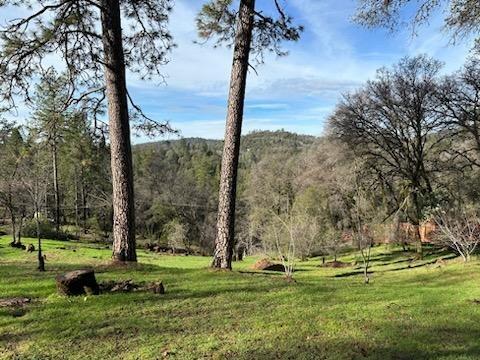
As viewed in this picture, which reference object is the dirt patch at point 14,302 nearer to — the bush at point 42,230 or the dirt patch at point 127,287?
the dirt patch at point 127,287

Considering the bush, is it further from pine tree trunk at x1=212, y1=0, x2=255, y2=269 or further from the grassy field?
the grassy field

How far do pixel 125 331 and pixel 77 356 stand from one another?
2.08ft

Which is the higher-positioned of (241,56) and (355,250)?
(241,56)

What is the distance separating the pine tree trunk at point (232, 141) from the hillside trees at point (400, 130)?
15.2 meters

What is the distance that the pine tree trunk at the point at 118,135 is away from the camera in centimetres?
811

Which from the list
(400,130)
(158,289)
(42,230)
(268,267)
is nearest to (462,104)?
(400,130)

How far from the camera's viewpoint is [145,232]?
51.5 m

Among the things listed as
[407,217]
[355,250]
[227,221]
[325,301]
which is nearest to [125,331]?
[325,301]

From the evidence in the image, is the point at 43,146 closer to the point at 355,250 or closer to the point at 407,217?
the point at 407,217

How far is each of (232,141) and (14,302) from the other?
15.0 ft

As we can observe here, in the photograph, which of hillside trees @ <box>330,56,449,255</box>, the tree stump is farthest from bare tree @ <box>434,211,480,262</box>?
the tree stump

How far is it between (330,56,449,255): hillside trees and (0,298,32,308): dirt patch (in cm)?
1903

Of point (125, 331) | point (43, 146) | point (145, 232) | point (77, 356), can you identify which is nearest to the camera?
point (77, 356)

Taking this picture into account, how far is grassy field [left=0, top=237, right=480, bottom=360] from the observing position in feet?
12.9
